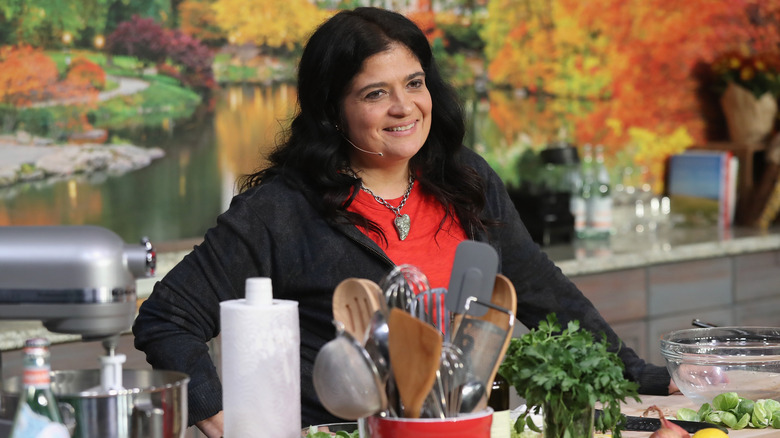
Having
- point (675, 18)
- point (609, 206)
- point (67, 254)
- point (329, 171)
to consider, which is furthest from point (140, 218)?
point (675, 18)

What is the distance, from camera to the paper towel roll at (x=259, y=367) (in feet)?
3.73

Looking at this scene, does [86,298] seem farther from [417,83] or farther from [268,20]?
[268,20]

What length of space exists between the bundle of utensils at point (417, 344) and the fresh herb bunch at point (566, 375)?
0.29 ft

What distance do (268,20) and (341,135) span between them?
1460mm

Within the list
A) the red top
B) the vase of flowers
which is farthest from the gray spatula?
the vase of flowers

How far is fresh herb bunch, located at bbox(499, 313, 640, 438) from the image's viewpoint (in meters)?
1.11

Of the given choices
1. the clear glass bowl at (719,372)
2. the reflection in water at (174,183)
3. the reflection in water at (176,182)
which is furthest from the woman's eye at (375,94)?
the reflection in water at (176,182)

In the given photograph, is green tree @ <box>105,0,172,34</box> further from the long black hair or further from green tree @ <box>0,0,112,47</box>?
the long black hair

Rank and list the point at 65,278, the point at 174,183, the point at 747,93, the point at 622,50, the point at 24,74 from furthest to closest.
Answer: the point at 747,93 < the point at 622,50 < the point at 174,183 < the point at 24,74 < the point at 65,278

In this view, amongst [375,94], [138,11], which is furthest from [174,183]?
[375,94]

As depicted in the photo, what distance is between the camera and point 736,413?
4.49ft

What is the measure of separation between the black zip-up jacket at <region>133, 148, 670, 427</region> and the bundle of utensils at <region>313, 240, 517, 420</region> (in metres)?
0.48

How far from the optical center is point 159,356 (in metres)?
1.50

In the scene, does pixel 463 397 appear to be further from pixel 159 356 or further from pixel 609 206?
pixel 609 206
